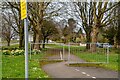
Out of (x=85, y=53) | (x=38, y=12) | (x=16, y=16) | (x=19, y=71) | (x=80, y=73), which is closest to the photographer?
(x=19, y=71)

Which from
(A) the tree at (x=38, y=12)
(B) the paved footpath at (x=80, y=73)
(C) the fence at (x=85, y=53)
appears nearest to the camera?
(B) the paved footpath at (x=80, y=73)

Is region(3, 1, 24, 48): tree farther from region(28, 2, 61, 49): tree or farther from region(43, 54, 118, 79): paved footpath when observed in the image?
region(43, 54, 118, 79): paved footpath

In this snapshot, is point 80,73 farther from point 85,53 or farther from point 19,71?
point 85,53

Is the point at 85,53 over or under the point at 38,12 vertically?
under

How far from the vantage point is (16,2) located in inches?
1267

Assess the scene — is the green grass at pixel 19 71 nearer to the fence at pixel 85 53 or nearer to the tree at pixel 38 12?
the fence at pixel 85 53

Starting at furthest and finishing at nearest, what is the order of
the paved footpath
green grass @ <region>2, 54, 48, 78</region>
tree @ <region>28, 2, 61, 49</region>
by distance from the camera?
tree @ <region>28, 2, 61, 49</region> → the paved footpath → green grass @ <region>2, 54, 48, 78</region>

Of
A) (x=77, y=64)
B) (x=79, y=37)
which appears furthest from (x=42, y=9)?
(x=79, y=37)

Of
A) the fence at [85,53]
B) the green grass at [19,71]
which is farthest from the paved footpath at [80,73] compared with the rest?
the fence at [85,53]

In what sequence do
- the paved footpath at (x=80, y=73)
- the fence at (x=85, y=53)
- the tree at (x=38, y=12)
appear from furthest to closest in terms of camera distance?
the tree at (x=38, y=12) → the fence at (x=85, y=53) → the paved footpath at (x=80, y=73)

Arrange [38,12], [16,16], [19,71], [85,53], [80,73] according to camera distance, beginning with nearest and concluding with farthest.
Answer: [19,71]
[80,73]
[85,53]
[38,12]
[16,16]

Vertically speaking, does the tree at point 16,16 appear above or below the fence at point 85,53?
above

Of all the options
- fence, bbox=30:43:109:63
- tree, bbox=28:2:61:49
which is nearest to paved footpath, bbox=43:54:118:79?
fence, bbox=30:43:109:63

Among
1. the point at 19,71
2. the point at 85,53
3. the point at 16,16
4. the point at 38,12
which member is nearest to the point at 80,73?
the point at 19,71
